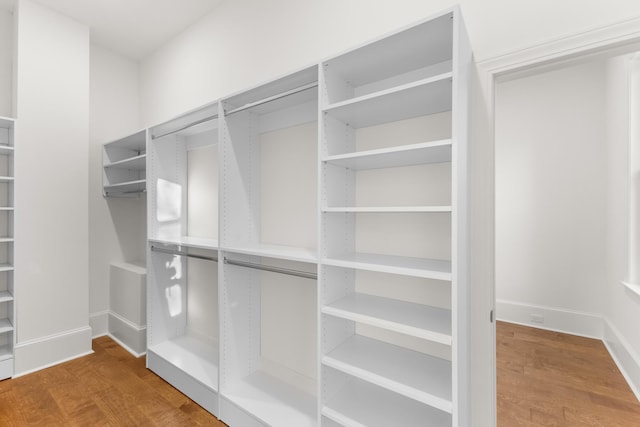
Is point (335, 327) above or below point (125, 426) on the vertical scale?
above

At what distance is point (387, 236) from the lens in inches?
67.1

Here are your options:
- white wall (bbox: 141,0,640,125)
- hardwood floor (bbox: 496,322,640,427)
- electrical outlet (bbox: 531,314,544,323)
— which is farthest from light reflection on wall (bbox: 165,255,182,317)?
electrical outlet (bbox: 531,314,544,323)

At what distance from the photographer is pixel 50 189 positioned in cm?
282

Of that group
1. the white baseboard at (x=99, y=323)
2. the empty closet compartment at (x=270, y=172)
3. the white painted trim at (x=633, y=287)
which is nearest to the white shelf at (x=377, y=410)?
the empty closet compartment at (x=270, y=172)

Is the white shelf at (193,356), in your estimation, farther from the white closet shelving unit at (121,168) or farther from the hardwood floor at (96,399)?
the white closet shelving unit at (121,168)

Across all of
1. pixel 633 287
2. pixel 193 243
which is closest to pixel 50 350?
pixel 193 243

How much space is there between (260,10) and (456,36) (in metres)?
1.84

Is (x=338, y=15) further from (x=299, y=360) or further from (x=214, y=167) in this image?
(x=299, y=360)

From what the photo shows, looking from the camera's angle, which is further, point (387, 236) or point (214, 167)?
point (214, 167)

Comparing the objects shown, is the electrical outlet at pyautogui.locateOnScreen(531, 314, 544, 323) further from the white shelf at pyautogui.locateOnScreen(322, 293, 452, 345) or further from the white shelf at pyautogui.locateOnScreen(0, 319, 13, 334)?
the white shelf at pyautogui.locateOnScreen(0, 319, 13, 334)

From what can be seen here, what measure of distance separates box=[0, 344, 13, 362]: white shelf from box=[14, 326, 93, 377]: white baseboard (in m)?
0.06

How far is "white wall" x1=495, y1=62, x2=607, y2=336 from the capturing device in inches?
123

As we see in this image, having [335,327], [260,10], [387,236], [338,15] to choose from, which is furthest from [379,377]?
[260,10]

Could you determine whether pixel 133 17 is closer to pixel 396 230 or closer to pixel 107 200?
pixel 107 200
